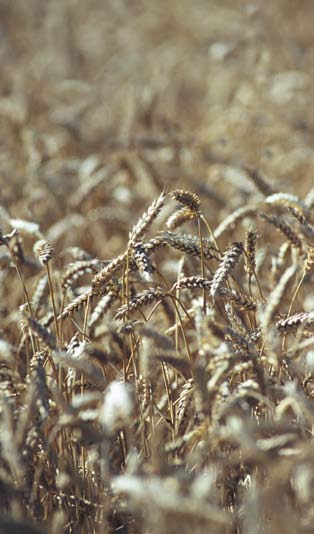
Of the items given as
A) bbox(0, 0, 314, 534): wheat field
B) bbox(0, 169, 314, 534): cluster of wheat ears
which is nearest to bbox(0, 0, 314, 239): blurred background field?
bbox(0, 0, 314, 534): wheat field

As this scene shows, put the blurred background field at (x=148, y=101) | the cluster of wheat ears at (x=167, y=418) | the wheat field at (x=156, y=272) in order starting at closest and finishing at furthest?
the cluster of wheat ears at (x=167, y=418) → the wheat field at (x=156, y=272) → the blurred background field at (x=148, y=101)

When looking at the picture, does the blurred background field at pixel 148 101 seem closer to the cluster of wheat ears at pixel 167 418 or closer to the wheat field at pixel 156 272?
the wheat field at pixel 156 272

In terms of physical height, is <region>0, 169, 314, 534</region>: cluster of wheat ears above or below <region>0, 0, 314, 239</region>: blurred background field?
below

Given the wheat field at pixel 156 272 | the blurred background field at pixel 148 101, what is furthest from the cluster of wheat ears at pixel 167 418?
the blurred background field at pixel 148 101

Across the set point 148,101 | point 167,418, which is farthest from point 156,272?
point 148,101

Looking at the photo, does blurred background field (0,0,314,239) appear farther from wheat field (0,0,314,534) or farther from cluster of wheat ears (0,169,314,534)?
cluster of wheat ears (0,169,314,534)

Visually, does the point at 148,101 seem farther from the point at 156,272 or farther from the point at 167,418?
the point at 167,418

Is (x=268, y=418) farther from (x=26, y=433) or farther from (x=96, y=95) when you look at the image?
(x=96, y=95)
